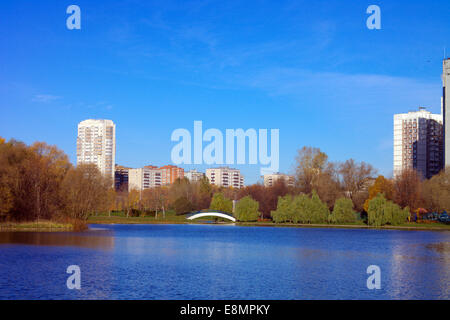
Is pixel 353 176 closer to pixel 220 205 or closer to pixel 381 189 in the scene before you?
pixel 381 189

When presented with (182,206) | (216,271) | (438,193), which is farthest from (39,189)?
(438,193)

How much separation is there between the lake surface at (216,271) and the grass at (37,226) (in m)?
10.7

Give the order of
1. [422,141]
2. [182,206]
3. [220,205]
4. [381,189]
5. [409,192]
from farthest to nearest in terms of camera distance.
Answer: [422,141], [182,206], [220,205], [381,189], [409,192]

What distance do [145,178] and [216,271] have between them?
166 metres

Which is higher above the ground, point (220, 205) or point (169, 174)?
point (169, 174)

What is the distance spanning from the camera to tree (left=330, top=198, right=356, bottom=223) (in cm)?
6950

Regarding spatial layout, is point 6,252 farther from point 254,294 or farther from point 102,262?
point 254,294

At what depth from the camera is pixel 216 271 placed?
23.5 m

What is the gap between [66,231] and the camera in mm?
47625

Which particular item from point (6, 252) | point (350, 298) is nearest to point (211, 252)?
point (6, 252)

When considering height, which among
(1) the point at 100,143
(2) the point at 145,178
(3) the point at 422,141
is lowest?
(2) the point at 145,178

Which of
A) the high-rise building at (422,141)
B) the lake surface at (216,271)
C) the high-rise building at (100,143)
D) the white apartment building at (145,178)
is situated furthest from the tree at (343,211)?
the white apartment building at (145,178)

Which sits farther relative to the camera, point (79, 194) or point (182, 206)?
point (182, 206)
